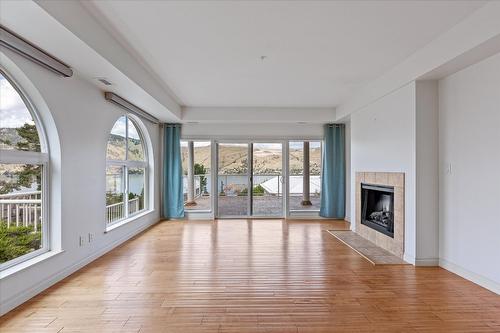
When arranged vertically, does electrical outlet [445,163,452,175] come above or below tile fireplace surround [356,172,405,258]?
above

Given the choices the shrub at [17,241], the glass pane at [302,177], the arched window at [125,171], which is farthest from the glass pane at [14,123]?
the glass pane at [302,177]

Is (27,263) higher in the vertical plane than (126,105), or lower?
lower

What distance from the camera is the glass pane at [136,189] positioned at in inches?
221

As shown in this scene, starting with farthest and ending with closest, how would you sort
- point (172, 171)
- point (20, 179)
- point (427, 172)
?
point (172, 171)
point (427, 172)
point (20, 179)

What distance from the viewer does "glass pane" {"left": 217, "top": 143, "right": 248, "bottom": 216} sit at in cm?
730

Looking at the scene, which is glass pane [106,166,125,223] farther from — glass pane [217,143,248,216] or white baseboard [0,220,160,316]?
glass pane [217,143,248,216]

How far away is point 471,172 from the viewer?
3.16 meters

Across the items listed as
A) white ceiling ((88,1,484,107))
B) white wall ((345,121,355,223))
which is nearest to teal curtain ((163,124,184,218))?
white ceiling ((88,1,484,107))

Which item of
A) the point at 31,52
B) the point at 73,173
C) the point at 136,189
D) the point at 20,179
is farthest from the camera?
Answer: the point at 136,189

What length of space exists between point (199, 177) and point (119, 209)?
243 cm

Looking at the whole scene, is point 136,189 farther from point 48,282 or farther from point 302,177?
point 302,177

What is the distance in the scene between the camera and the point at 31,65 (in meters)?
2.78

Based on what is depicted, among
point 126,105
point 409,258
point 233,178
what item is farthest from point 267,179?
point 409,258

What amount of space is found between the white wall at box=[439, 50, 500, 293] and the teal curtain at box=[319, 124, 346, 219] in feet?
11.4
